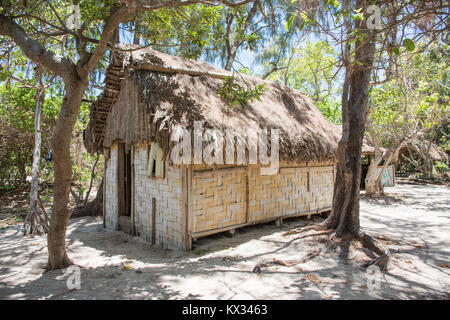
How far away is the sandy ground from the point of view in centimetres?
352

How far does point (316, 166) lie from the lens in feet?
26.1

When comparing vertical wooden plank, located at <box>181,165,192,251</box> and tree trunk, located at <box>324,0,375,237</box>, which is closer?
vertical wooden plank, located at <box>181,165,192,251</box>

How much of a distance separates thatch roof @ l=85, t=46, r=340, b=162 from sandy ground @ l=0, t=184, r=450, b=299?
1.97m

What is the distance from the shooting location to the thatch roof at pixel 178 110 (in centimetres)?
542

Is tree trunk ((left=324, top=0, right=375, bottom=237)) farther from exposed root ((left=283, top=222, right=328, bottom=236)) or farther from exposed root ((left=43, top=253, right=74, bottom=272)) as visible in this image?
exposed root ((left=43, top=253, right=74, bottom=272))

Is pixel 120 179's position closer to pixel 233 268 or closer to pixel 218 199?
pixel 218 199

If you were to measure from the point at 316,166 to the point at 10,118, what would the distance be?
33.7 ft

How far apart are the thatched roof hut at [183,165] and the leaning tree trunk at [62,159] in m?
1.28

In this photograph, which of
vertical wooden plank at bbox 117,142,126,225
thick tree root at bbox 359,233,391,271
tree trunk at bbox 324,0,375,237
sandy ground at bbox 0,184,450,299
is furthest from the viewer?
vertical wooden plank at bbox 117,142,126,225

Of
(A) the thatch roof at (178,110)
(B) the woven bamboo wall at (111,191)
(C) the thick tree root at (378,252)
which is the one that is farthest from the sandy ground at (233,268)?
(A) the thatch roof at (178,110)

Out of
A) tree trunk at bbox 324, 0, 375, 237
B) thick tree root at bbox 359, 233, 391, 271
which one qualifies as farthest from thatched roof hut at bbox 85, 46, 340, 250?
thick tree root at bbox 359, 233, 391, 271

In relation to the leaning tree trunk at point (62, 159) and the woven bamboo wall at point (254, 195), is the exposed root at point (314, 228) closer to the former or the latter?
the woven bamboo wall at point (254, 195)

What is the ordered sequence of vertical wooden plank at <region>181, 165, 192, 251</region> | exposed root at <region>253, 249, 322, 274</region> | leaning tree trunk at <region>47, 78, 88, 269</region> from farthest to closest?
vertical wooden plank at <region>181, 165, 192, 251</region>, exposed root at <region>253, 249, 322, 274</region>, leaning tree trunk at <region>47, 78, 88, 269</region>
